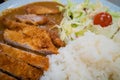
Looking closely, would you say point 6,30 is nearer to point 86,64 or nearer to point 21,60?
point 21,60

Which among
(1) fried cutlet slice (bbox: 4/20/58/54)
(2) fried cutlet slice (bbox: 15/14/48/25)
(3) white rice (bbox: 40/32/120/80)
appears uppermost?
(2) fried cutlet slice (bbox: 15/14/48/25)

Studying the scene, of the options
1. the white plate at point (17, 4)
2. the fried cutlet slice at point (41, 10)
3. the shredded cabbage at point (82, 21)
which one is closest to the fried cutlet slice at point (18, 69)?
the shredded cabbage at point (82, 21)

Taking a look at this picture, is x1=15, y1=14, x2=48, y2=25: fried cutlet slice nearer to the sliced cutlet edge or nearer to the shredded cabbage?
the shredded cabbage

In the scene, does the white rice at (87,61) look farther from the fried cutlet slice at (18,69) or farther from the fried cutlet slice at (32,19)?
the fried cutlet slice at (32,19)

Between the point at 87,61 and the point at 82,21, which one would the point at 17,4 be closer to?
the point at 82,21

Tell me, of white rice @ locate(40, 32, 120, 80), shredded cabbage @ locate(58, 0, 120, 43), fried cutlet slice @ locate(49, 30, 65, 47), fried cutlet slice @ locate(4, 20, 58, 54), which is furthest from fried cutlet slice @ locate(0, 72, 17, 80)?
shredded cabbage @ locate(58, 0, 120, 43)

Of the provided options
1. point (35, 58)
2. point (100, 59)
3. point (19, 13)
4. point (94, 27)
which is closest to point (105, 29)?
point (94, 27)
